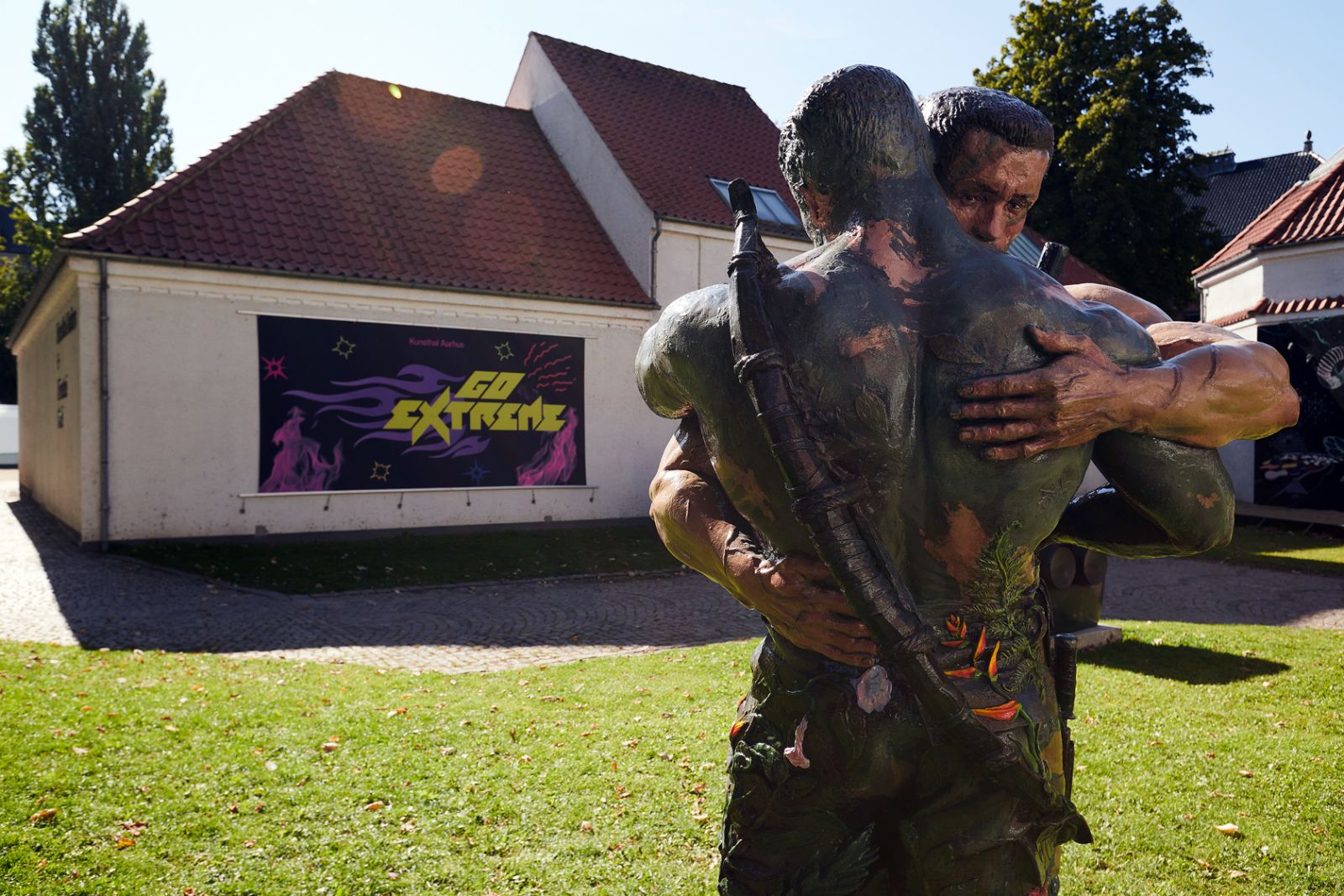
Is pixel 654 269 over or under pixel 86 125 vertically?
under

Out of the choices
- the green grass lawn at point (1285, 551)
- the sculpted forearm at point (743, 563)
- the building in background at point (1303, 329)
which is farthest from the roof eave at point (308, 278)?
the sculpted forearm at point (743, 563)

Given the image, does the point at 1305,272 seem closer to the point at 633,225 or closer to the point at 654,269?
the point at 654,269

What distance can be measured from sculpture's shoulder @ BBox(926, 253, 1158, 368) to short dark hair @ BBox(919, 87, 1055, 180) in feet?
0.91

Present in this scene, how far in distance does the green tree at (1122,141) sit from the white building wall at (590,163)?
1392cm

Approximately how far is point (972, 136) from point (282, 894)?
4.35 meters

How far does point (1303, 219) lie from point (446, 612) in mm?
18488

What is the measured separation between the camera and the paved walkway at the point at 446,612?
9016mm

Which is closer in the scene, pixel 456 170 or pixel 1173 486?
pixel 1173 486

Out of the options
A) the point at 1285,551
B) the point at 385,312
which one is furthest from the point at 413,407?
the point at 1285,551

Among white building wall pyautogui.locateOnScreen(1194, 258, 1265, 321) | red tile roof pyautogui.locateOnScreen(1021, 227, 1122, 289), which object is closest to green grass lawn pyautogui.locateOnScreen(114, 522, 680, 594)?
red tile roof pyautogui.locateOnScreen(1021, 227, 1122, 289)

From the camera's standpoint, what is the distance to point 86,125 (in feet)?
109

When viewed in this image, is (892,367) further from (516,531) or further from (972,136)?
(516,531)

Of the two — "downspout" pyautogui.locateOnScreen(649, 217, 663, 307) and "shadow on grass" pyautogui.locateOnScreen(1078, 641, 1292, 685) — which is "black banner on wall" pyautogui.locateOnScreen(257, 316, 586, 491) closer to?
"downspout" pyautogui.locateOnScreen(649, 217, 663, 307)

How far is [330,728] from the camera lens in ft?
21.0
